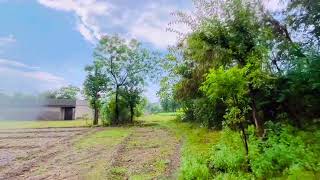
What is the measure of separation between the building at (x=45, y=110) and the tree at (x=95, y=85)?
5.44 meters

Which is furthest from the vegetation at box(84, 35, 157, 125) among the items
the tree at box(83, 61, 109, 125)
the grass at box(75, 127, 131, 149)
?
the grass at box(75, 127, 131, 149)

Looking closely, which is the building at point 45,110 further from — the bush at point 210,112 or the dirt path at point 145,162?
the dirt path at point 145,162

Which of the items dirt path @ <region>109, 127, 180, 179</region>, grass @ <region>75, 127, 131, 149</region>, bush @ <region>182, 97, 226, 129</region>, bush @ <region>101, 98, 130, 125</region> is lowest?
dirt path @ <region>109, 127, 180, 179</region>

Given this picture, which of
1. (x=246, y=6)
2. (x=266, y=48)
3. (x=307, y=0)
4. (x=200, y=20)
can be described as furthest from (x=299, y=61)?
(x=200, y=20)

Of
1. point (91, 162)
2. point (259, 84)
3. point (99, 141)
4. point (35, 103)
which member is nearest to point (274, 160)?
point (259, 84)

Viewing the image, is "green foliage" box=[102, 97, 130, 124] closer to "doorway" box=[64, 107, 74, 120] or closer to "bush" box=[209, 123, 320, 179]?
"doorway" box=[64, 107, 74, 120]

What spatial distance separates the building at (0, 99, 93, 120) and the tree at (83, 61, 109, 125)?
5.44 metres

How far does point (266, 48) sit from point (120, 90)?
24.0 meters

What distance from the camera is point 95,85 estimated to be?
3525 cm

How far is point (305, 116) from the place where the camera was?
48.1 ft

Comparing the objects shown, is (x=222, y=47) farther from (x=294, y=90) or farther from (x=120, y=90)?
(x=120, y=90)

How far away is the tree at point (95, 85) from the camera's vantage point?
35406 mm

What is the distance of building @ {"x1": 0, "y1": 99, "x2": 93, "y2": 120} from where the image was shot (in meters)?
33.6

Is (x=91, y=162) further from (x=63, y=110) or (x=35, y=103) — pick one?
(x=63, y=110)
